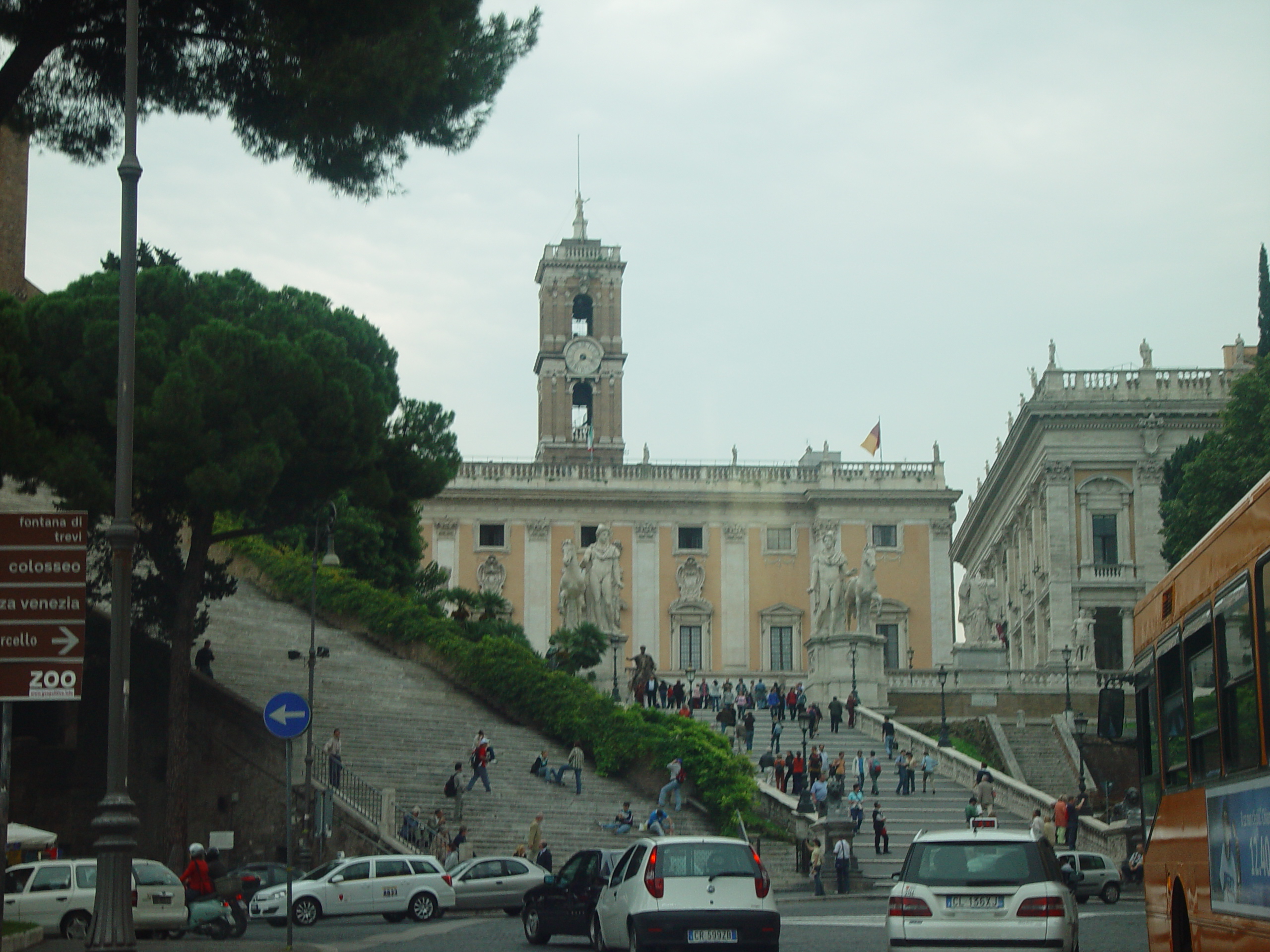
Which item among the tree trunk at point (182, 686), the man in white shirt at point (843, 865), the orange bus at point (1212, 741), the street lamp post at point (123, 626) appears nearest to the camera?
the orange bus at point (1212, 741)

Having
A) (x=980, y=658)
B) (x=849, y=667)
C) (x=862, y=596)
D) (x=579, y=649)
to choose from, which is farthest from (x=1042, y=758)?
(x=579, y=649)

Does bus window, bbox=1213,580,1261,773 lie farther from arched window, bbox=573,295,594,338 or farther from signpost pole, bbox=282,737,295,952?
arched window, bbox=573,295,594,338

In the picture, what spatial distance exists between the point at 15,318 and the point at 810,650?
86.0 feet

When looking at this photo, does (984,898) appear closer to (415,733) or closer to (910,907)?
(910,907)

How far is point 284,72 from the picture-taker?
56.8 feet

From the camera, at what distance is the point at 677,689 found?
→ 4700cm

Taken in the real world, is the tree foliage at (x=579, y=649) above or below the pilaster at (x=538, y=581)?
below

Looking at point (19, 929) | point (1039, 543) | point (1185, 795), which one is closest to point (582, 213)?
point (1039, 543)

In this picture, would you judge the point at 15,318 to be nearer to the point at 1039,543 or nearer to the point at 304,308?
the point at 304,308

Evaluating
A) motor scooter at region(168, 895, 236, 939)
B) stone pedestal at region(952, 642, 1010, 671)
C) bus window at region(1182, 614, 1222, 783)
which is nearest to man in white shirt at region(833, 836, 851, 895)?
motor scooter at region(168, 895, 236, 939)

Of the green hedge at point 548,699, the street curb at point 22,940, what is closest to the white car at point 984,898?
the street curb at point 22,940

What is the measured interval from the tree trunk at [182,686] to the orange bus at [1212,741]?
2004 centimetres

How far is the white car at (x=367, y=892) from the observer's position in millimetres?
23875

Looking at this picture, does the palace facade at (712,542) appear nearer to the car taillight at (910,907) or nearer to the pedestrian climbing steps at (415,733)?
the pedestrian climbing steps at (415,733)
